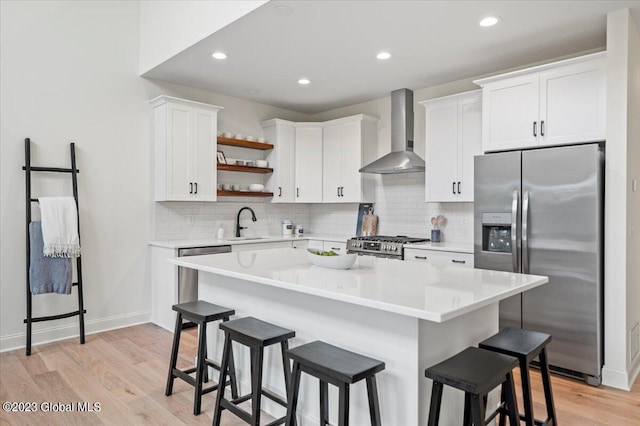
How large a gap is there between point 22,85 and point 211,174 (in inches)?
76.3

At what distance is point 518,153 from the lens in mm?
3398

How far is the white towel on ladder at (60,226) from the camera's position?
12.3 ft

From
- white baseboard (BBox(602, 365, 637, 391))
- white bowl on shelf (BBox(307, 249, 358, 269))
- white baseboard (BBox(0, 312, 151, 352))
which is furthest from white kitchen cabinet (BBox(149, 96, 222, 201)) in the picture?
white baseboard (BBox(602, 365, 637, 391))

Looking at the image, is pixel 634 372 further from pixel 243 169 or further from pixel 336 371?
pixel 243 169

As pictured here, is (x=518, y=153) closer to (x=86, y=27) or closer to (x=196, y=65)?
(x=196, y=65)

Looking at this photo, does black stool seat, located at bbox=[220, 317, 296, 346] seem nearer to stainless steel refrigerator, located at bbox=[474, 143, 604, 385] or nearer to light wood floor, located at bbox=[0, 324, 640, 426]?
light wood floor, located at bbox=[0, 324, 640, 426]

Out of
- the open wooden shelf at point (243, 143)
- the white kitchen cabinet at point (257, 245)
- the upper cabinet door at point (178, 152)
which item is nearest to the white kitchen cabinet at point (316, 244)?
the white kitchen cabinet at point (257, 245)

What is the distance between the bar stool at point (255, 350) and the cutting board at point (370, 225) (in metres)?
3.20

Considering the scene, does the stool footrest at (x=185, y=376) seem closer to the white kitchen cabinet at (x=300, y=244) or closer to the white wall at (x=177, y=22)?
the white wall at (x=177, y=22)

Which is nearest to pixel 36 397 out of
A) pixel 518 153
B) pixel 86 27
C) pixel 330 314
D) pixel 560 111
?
pixel 330 314

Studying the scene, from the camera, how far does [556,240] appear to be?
10.5 feet

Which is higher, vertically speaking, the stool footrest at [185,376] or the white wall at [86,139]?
the white wall at [86,139]

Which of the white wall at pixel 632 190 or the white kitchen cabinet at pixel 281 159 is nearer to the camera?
the white wall at pixel 632 190

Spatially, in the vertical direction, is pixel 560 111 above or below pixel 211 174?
above
